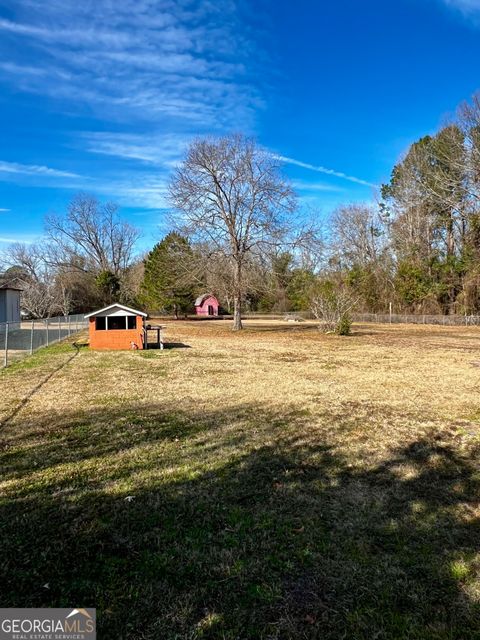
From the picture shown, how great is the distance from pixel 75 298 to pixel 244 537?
143ft

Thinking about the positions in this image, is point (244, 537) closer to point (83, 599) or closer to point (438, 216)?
point (83, 599)

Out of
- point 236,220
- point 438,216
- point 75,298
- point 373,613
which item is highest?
point 438,216

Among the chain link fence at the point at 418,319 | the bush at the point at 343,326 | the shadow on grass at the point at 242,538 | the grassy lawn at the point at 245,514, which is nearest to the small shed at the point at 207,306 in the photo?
the chain link fence at the point at 418,319

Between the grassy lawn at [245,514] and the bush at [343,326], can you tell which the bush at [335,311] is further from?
the grassy lawn at [245,514]

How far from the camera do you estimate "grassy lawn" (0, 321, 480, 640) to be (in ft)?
7.23

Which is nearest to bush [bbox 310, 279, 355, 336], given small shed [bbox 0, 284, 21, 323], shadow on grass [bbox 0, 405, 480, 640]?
shadow on grass [bbox 0, 405, 480, 640]

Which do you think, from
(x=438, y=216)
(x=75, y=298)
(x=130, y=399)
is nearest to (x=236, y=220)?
(x=130, y=399)

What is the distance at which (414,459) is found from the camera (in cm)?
438

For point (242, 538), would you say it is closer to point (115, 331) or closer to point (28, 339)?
point (115, 331)

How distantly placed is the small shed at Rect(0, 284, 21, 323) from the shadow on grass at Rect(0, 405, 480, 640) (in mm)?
21987

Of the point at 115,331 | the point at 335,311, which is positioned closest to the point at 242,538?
the point at 115,331

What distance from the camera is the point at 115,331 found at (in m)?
14.7

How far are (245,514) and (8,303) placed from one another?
25.5m

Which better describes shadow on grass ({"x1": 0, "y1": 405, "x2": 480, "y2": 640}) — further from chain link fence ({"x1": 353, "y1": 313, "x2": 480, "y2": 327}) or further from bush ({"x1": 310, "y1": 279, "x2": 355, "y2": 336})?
chain link fence ({"x1": 353, "y1": 313, "x2": 480, "y2": 327})
